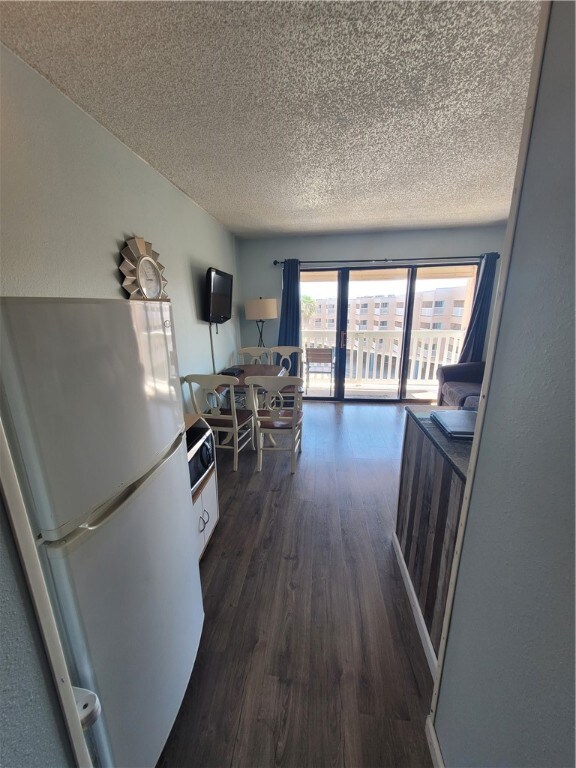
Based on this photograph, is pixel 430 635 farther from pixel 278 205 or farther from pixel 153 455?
pixel 278 205

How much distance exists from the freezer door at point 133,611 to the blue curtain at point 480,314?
4392 millimetres

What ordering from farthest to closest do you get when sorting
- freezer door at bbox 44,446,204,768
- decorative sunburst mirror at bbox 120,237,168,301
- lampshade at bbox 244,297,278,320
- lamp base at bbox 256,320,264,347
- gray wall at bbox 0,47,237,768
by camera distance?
Result: lamp base at bbox 256,320,264,347
lampshade at bbox 244,297,278,320
decorative sunburst mirror at bbox 120,237,168,301
freezer door at bbox 44,446,204,768
gray wall at bbox 0,47,237,768

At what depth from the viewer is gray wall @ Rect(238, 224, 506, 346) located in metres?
3.96

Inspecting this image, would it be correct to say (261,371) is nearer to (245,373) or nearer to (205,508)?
(245,373)

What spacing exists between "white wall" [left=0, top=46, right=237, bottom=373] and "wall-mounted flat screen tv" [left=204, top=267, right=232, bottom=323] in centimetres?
72

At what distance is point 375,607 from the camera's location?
150 centimetres

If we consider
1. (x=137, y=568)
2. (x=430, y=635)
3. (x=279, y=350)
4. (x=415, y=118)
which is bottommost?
(x=430, y=635)

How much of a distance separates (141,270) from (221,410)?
1.48m

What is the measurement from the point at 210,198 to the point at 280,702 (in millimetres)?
3540

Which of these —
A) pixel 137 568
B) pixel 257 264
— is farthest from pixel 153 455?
pixel 257 264

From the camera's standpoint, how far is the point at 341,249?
4156 mm

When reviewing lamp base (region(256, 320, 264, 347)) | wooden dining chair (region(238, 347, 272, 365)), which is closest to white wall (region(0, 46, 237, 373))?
wooden dining chair (region(238, 347, 272, 365))

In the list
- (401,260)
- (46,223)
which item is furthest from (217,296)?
(401,260)

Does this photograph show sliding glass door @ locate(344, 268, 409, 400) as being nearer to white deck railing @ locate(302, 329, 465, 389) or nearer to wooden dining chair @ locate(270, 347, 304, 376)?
white deck railing @ locate(302, 329, 465, 389)
